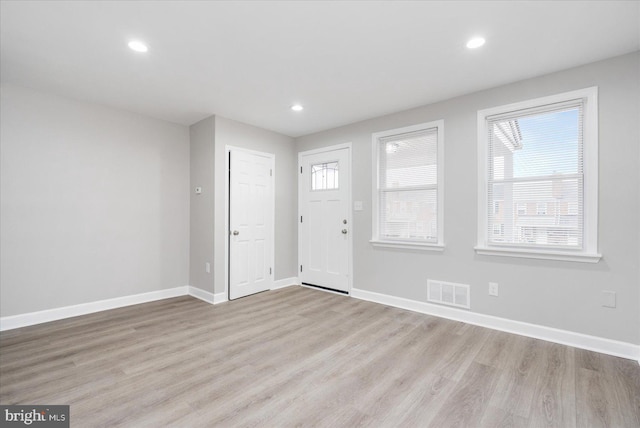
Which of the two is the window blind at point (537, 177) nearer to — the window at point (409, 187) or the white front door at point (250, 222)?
the window at point (409, 187)


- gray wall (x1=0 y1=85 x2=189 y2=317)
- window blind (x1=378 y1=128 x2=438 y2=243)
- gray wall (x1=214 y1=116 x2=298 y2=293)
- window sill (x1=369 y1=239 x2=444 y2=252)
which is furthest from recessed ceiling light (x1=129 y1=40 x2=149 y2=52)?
window sill (x1=369 y1=239 x2=444 y2=252)

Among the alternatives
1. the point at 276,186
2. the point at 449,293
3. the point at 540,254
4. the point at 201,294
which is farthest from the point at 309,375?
the point at 276,186

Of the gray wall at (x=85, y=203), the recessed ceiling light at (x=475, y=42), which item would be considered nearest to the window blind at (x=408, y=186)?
the recessed ceiling light at (x=475, y=42)

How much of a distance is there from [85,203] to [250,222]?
78.1 inches

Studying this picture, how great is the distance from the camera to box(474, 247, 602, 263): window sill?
2.57 m

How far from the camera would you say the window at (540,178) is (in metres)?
2.61

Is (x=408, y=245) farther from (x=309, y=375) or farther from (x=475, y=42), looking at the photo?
(x=475, y=42)

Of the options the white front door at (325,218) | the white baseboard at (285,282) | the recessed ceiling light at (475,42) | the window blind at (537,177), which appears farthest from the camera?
the white baseboard at (285,282)

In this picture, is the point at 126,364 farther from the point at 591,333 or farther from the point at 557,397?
the point at 591,333

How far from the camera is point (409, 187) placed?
3744 millimetres

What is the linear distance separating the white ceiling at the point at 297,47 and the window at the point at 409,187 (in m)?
0.50

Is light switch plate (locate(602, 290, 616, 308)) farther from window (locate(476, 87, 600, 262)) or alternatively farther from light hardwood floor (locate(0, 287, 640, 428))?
light hardwood floor (locate(0, 287, 640, 428))

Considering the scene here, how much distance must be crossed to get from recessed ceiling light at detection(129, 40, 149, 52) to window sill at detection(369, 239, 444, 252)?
320cm

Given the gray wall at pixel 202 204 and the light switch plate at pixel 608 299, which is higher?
the gray wall at pixel 202 204
